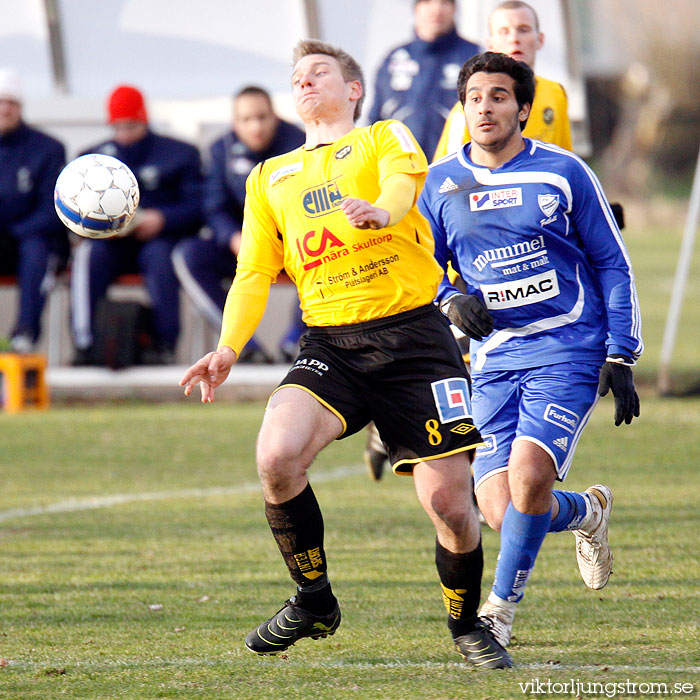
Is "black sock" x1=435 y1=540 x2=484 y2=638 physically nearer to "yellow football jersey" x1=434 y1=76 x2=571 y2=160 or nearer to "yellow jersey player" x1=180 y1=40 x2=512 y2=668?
"yellow jersey player" x1=180 y1=40 x2=512 y2=668

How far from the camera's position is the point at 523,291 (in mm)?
4680

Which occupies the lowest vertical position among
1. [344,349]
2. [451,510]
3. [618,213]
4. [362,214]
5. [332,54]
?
[451,510]

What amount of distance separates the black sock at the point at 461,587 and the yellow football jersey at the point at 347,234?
33.5 inches

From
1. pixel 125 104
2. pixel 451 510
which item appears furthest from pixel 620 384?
pixel 125 104

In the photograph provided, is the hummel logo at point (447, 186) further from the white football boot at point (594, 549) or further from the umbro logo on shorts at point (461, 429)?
the white football boot at point (594, 549)

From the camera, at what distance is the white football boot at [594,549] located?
4.80m

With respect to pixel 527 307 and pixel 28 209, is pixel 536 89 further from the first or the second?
pixel 28 209

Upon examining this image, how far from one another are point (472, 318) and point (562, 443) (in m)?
0.54

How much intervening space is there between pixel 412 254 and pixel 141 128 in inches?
274

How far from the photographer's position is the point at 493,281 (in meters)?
4.72

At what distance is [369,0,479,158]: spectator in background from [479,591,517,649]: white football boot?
4.86 metres

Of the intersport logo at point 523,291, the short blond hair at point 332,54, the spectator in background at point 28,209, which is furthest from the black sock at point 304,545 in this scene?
the spectator in background at point 28,209

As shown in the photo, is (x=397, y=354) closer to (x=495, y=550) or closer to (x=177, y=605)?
(x=177, y=605)

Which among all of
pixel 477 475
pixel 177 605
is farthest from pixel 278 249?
pixel 177 605
